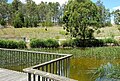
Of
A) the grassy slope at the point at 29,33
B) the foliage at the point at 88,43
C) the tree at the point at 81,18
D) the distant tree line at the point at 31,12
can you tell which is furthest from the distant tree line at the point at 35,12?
the foliage at the point at 88,43

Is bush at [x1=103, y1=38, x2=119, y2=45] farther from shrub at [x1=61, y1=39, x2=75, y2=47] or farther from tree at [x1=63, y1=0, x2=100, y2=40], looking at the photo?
shrub at [x1=61, y1=39, x2=75, y2=47]

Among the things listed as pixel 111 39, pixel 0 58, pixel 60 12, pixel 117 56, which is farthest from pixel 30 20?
pixel 0 58

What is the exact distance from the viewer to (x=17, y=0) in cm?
5644

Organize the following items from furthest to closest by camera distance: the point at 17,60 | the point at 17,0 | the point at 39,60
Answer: the point at 17,0
the point at 17,60
the point at 39,60

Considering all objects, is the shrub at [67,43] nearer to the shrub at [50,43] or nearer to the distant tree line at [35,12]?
the shrub at [50,43]

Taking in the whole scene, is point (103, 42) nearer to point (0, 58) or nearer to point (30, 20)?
point (0, 58)

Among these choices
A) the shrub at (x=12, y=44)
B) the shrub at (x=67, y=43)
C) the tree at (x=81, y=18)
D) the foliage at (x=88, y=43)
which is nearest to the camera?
the shrub at (x=12, y=44)

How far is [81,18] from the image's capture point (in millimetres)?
26938

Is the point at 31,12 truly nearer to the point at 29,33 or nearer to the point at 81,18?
the point at 29,33

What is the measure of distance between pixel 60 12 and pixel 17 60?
52.6 metres

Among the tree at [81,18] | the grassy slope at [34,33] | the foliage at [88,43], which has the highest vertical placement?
the tree at [81,18]

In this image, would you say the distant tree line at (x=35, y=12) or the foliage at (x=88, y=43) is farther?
the distant tree line at (x=35, y=12)

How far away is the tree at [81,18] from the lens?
2663 centimetres

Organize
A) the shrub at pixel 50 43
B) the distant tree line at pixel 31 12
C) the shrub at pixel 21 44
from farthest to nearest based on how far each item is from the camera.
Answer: the distant tree line at pixel 31 12 < the shrub at pixel 50 43 < the shrub at pixel 21 44
